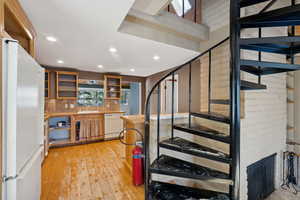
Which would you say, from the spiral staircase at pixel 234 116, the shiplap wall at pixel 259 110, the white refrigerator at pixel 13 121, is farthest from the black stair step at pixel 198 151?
the white refrigerator at pixel 13 121

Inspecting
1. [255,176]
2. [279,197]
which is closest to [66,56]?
[255,176]

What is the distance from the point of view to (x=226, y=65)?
2225 mm

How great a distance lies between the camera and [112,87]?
5.24 m

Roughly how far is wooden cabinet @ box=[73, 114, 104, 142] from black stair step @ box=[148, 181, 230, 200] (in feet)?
11.0

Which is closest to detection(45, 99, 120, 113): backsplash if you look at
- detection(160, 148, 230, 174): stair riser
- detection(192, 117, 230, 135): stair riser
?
detection(160, 148, 230, 174): stair riser

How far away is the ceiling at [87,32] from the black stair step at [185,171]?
1847 millimetres

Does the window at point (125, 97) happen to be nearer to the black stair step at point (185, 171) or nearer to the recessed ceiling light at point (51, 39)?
the recessed ceiling light at point (51, 39)

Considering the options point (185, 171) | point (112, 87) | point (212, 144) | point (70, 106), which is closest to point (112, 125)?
point (112, 87)

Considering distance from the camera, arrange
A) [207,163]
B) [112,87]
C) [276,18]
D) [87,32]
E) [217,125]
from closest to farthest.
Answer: [276,18]
[87,32]
[217,125]
[207,163]
[112,87]

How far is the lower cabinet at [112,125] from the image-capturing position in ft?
15.0

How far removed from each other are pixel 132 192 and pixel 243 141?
74.4 inches

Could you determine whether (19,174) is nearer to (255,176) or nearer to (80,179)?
(80,179)

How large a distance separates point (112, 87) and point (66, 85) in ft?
5.04

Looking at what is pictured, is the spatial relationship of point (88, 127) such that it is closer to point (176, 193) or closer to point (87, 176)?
point (87, 176)
